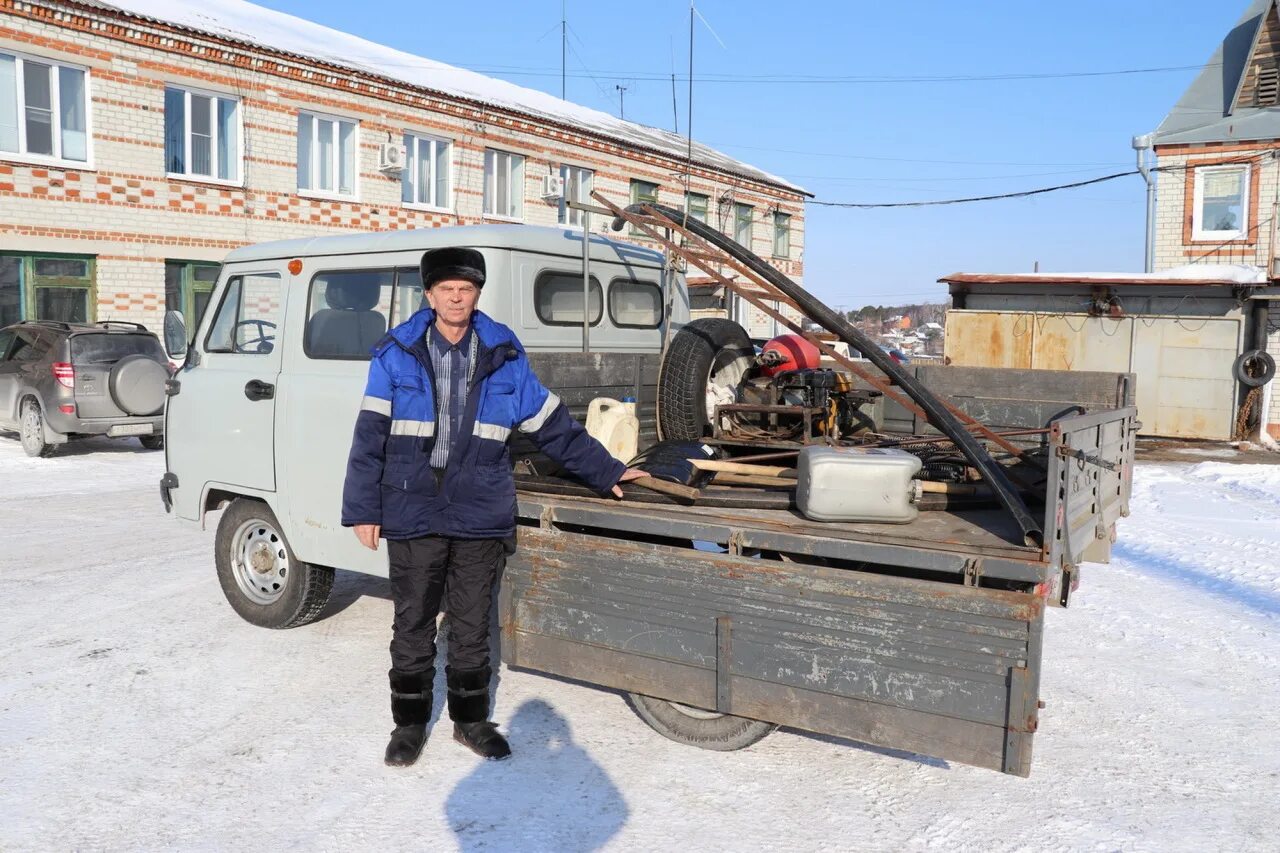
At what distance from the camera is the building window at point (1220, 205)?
2095cm

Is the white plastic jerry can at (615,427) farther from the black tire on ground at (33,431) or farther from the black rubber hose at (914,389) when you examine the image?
the black tire on ground at (33,431)

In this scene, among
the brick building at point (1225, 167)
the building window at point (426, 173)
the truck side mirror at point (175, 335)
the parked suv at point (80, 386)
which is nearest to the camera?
the truck side mirror at point (175, 335)

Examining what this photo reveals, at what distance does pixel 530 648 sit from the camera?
13.0 feet

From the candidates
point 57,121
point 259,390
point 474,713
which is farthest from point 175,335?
point 57,121

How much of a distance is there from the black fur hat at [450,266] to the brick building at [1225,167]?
21.4 meters

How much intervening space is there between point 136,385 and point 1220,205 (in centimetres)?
2118

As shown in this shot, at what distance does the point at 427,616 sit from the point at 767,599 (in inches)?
A: 53.4

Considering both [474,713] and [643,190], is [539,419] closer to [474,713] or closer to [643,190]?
[474,713]

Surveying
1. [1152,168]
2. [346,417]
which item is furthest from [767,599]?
[1152,168]

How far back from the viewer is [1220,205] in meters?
21.2

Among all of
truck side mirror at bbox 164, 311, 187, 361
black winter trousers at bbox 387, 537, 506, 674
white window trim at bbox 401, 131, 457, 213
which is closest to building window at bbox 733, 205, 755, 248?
white window trim at bbox 401, 131, 457, 213

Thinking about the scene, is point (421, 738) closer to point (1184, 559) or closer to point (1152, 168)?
point (1184, 559)

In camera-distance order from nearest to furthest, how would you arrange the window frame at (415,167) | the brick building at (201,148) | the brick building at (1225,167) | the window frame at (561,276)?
the window frame at (561,276), the brick building at (201,148), the window frame at (415,167), the brick building at (1225,167)

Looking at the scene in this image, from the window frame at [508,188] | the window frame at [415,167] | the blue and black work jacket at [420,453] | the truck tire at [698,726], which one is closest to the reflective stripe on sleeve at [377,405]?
the blue and black work jacket at [420,453]
